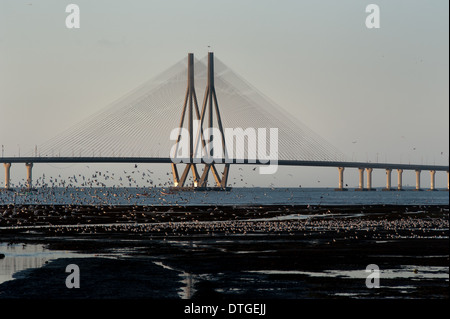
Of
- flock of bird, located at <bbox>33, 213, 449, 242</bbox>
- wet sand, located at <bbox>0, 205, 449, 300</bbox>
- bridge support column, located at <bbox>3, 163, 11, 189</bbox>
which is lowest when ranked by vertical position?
wet sand, located at <bbox>0, 205, 449, 300</bbox>

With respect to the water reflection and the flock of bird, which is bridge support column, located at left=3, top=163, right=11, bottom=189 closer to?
the flock of bird

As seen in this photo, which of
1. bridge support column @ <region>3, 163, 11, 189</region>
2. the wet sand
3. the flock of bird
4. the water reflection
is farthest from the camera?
bridge support column @ <region>3, 163, 11, 189</region>

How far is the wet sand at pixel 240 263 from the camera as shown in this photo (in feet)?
68.1

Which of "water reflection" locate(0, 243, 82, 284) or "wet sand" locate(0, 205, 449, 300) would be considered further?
"water reflection" locate(0, 243, 82, 284)

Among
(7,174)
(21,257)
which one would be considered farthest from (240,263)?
(7,174)

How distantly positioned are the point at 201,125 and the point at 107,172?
16776 millimetres

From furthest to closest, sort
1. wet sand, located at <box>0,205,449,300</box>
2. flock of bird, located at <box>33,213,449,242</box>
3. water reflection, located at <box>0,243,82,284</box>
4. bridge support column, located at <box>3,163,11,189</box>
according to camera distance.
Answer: bridge support column, located at <box>3,163,11,189</box>, flock of bird, located at <box>33,213,449,242</box>, water reflection, located at <box>0,243,82,284</box>, wet sand, located at <box>0,205,449,300</box>

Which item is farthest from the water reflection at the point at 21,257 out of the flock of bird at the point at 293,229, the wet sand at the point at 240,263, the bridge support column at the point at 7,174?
the bridge support column at the point at 7,174

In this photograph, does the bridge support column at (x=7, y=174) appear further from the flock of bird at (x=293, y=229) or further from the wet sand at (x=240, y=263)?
the wet sand at (x=240, y=263)

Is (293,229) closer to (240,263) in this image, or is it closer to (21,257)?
(240,263)

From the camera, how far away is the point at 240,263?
89.2ft

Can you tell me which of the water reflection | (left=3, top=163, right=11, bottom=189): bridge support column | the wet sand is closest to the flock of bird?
the wet sand

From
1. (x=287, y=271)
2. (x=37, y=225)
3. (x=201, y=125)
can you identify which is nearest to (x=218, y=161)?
(x=201, y=125)

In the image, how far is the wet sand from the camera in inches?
817
